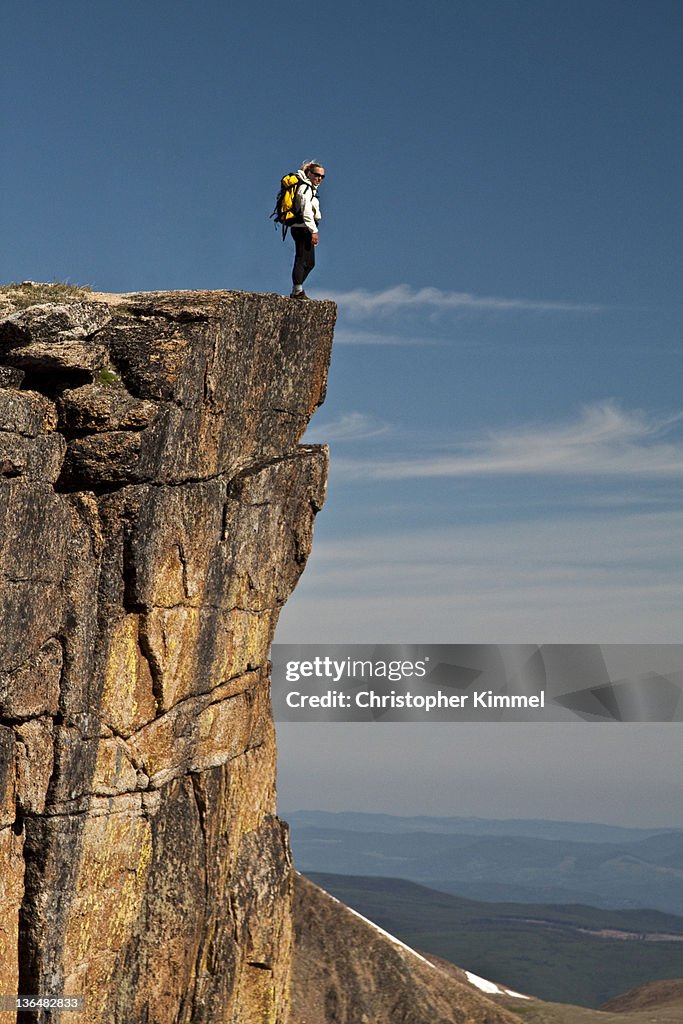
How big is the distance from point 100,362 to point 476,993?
148 feet

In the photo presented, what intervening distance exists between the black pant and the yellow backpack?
0.37 meters

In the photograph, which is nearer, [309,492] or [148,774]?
[148,774]

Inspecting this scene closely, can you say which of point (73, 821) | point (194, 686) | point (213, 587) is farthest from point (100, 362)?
point (73, 821)

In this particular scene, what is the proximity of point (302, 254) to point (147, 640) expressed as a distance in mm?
13214

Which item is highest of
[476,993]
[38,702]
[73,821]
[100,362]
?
[100,362]

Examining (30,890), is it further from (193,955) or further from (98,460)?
(98,460)

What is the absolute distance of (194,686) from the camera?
3347 centimetres

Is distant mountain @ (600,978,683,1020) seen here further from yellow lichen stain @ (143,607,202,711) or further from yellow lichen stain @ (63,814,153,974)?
yellow lichen stain @ (143,607,202,711)

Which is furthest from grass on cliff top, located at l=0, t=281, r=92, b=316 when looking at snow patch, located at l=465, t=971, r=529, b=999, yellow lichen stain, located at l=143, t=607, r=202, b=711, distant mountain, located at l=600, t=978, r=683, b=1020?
distant mountain, located at l=600, t=978, r=683, b=1020

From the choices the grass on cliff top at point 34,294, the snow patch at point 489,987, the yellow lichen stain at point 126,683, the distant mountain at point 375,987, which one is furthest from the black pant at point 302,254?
the snow patch at point 489,987

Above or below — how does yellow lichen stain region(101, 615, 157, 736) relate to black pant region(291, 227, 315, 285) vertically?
below

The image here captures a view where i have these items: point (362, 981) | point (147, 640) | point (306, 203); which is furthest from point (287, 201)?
point (362, 981)

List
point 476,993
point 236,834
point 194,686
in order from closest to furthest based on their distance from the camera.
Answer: point 194,686
point 236,834
point 476,993

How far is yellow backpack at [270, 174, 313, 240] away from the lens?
3653cm
